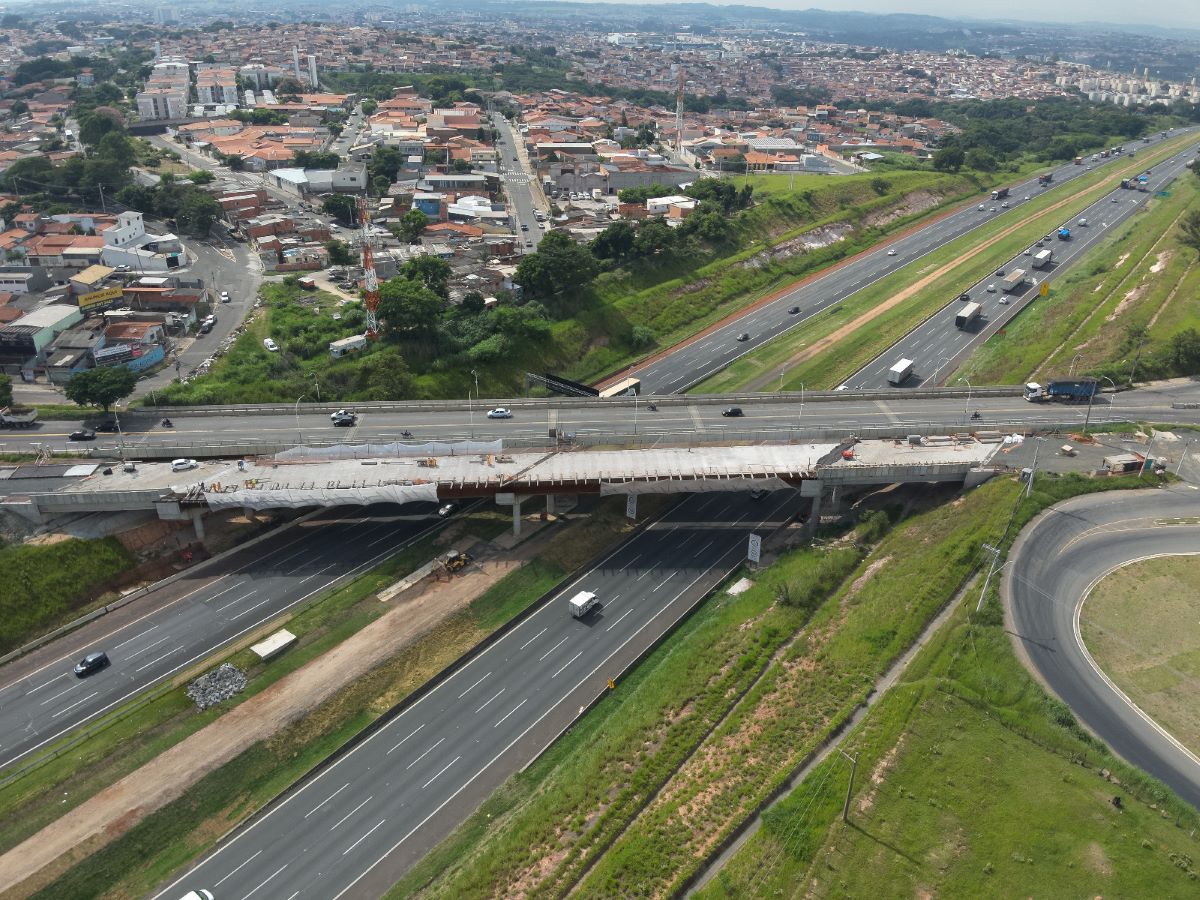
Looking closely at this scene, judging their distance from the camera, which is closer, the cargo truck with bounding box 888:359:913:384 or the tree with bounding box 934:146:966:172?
the cargo truck with bounding box 888:359:913:384

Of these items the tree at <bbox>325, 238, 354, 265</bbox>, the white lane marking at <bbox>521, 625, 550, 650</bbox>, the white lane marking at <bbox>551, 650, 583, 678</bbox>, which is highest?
the tree at <bbox>325, 238, 354, 265</bbox>

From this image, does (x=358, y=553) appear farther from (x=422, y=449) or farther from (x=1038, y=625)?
(x=1038, y=625)

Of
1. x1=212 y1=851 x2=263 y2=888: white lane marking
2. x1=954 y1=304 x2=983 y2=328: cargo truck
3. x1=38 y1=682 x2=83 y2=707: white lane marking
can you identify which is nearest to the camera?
x1=212 y1=851 x2=263 y2=888: white lane marking

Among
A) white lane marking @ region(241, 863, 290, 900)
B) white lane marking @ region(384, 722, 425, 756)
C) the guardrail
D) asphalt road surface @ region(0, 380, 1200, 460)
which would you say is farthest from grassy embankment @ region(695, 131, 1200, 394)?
white lane marking @ region(241, 863, 290, 900)

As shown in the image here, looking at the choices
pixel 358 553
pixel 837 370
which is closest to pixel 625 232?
pixel 837 370

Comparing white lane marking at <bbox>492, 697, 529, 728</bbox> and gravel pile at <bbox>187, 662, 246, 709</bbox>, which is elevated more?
gravel pile at <bbox>187, 662, 246, 709</bbox>

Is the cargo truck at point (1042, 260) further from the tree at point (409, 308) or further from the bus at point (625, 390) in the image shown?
the tree at point (409, 308)

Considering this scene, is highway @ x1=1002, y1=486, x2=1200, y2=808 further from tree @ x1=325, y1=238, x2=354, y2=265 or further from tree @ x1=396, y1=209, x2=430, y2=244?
tree @ x1=396, y1=209, x2=430, y2=244
